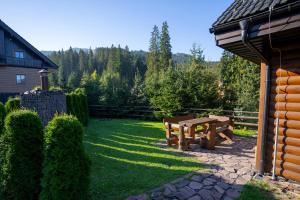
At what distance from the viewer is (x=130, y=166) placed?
541 cm

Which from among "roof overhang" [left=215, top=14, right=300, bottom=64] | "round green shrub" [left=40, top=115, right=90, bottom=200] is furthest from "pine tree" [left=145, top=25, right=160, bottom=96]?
"round green shrub" [left=40, top=115, right=90, bottom=200]

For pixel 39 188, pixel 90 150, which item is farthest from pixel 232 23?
pixel 90 150

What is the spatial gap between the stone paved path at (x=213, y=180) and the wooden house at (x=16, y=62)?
707 inches

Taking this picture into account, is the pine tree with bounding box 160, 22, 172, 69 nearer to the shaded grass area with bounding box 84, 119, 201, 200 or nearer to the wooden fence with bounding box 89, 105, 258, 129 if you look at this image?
the wooden fence with bounding box 89, 105, 258, 129

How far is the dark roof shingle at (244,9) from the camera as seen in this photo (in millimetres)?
3080

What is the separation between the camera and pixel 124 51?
61406 mm

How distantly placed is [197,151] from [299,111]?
3.47 m

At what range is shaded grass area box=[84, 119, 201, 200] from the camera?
4191 millimetres

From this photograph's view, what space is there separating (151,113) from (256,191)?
1022cm

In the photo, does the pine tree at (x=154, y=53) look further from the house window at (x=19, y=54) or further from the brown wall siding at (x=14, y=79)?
the house window at (x=19, y=54)

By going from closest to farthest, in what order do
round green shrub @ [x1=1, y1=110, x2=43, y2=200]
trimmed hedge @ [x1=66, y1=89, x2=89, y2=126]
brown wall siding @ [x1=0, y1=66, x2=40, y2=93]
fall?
round green shrub @ [x1=1, y1=110, x2=43, y2=200]
trimmed hedge @ [x1=66, y1=89, x2=89, y2=126]
brown wall siding @ [x1=0, y1=66, x2=40, y2=93]

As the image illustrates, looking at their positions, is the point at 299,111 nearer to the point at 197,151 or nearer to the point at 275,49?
the point at 275,49

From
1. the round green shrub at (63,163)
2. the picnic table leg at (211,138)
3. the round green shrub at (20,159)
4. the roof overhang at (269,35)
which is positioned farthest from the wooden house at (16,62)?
the roof overhang at (269,35)

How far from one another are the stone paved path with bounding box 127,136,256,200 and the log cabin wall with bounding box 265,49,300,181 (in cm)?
83
